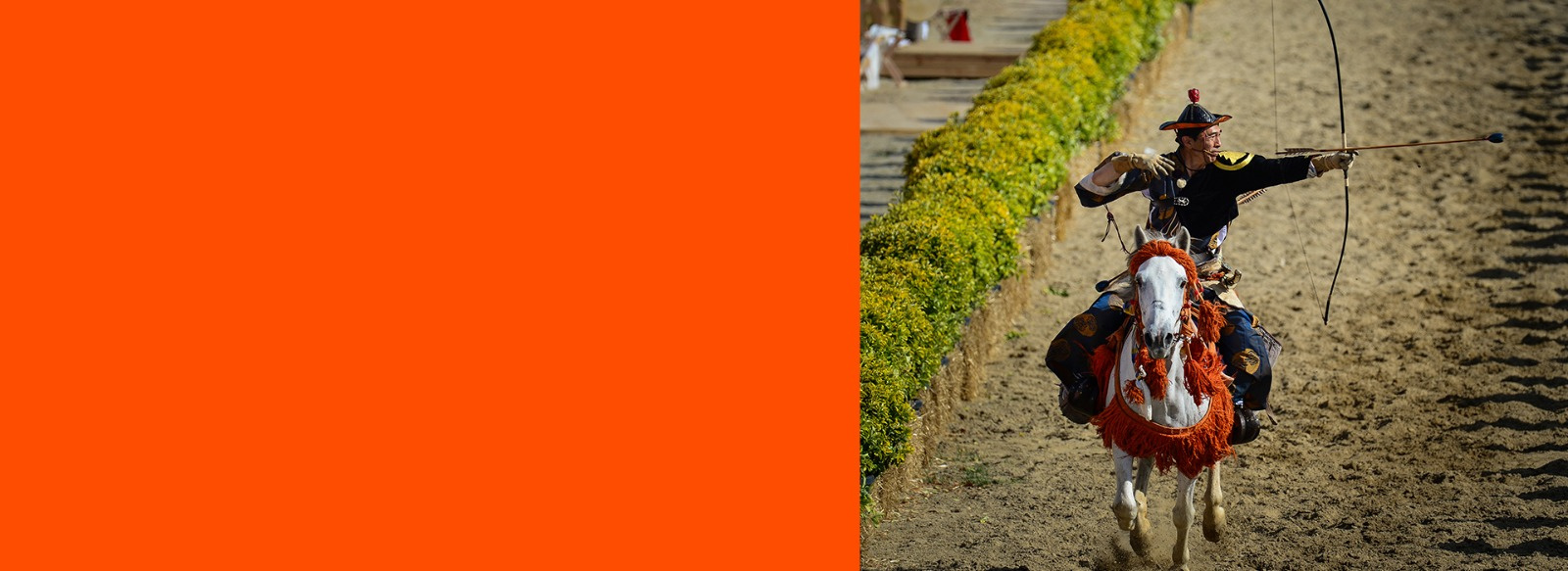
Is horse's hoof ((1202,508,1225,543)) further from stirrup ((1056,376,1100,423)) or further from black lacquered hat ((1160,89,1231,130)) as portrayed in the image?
black lacquered hat ((1160,89,1231,130))

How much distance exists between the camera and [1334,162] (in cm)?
864

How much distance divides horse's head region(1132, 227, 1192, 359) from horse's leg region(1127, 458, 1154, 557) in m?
1.35

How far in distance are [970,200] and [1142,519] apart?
14.4 feet

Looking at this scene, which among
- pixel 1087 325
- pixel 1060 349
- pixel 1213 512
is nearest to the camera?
pixel 1087 325

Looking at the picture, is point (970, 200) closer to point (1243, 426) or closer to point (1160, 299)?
point (1243, 426)

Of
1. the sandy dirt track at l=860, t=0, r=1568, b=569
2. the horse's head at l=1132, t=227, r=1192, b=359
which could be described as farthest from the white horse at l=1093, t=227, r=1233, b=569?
the sandy dirt track at l=860, t=0, r=1568, b=569

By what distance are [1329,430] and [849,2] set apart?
16.9ft

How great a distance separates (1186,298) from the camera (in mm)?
8461

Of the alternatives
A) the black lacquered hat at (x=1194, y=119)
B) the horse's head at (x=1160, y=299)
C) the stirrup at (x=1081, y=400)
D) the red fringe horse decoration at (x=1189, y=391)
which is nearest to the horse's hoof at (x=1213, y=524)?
the red fringe horse decoration at (x=1189, y=391)

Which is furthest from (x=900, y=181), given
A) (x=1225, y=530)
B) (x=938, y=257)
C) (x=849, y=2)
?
(x=849, y=2)

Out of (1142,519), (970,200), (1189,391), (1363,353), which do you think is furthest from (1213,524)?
(970,200)

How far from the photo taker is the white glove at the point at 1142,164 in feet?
28.3

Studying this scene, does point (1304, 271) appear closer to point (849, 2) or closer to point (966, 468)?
point (966, 468)

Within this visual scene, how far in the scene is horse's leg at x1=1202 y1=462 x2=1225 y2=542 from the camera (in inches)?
369
